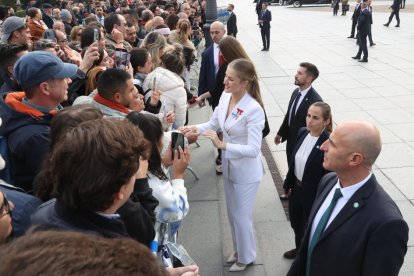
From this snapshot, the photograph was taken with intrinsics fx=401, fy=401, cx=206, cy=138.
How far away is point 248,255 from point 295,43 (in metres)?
15.3

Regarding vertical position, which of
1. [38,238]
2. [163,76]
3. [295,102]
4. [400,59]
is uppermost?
[38,238]

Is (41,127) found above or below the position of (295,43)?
above

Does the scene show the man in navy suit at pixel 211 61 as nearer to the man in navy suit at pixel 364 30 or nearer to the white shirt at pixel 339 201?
the white shirt at pixel 339 201

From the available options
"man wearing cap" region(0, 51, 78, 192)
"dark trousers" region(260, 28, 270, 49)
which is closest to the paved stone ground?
"dark trousers" region(260, 28, 270, 49)

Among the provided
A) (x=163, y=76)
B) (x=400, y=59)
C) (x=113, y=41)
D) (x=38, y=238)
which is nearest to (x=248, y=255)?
(x=163, y=76)

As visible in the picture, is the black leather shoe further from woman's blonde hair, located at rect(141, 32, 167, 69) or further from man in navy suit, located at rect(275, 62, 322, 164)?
woman's blonde hair, located at rect(141, 32, 167, 69)

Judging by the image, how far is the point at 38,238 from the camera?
0.94 meters

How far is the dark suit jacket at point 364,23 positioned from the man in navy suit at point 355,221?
1224 cm

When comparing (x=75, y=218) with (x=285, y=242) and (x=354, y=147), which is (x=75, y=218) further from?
(x=285, y=242)

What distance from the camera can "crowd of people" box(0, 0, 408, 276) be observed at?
66.2 inches

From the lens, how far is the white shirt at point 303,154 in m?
3.89

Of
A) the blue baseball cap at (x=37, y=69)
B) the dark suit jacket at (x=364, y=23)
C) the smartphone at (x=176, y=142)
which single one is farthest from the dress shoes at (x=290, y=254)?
the dark suit jacket at (x=364, y=23)

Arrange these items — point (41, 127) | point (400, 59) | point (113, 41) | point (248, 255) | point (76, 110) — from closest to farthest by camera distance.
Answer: point (76, 110) → point (41, 127) → point (248, 255) → point (113, 41) → point (400, 59)

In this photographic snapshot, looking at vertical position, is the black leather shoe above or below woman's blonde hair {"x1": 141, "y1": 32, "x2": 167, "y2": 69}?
below
